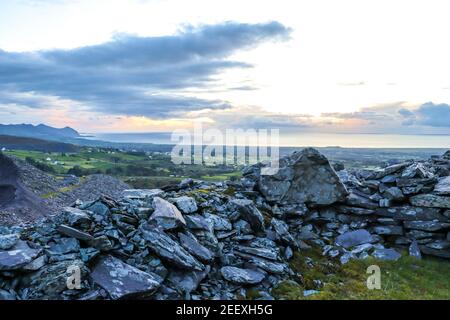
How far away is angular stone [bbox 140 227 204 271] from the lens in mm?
13414

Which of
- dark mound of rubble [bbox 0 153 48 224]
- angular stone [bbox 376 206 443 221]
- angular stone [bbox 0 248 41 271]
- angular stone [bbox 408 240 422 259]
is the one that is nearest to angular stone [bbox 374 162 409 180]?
angular stone [bbox 376 206 443 221]

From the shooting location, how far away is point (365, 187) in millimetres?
22562

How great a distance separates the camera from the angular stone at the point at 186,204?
667 inches

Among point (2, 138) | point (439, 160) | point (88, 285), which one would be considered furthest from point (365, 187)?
point (2, 138)

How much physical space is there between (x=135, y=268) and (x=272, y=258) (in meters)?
6.44

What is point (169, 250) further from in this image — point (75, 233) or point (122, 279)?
point (75, 233)

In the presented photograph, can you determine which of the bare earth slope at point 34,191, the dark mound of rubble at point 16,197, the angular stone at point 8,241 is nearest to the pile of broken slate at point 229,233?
the angular stone at point 8,241

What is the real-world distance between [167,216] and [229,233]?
3598 millimetres

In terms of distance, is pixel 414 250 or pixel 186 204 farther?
pixel 414 250

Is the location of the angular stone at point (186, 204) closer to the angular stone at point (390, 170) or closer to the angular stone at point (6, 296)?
the angular stone at point (6, 296)

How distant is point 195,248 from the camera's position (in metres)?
14.7

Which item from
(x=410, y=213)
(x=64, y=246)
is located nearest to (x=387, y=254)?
(x=410, y=213)

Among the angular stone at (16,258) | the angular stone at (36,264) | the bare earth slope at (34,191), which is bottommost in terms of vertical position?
the bare earth slope at (34,191)

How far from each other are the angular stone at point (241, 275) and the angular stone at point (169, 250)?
1.13 m
